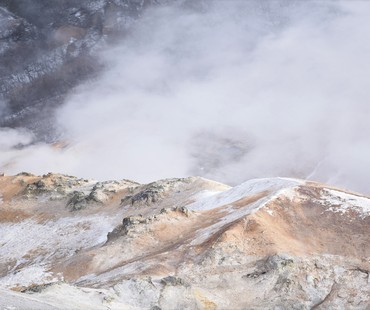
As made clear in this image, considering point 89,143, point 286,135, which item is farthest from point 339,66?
point 89,143

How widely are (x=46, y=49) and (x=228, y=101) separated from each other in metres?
54.6

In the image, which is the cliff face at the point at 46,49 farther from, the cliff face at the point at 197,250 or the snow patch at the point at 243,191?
the snow patch at the point at 243,191

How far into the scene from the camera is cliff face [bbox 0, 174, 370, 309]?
3103cm

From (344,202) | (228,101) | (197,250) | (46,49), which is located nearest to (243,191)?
(344,202)

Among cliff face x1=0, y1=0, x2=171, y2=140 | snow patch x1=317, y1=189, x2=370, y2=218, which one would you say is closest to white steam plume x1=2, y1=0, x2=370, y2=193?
cliff face x1=0, y1=0, x2=171, y2=140

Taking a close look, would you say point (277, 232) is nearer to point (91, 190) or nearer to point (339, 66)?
point (91, 190)

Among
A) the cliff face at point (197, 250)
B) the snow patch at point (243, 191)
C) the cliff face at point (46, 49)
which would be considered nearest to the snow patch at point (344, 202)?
the cliff face at point (197, 250)

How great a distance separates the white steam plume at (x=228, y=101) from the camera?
408 ft

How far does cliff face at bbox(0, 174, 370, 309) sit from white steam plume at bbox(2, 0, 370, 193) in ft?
204

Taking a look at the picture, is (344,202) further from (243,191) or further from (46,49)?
(46,49)

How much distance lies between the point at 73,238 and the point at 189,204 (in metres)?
11.5

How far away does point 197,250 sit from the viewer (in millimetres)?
37531

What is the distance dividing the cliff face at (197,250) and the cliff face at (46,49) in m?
98.2

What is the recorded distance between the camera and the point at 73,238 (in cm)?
5266
